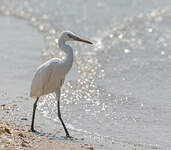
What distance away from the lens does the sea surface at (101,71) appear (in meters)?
7.97

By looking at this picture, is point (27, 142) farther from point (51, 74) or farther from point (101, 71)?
point (101, 71)

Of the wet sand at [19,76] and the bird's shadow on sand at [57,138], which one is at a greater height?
the wet sand at [19,76]

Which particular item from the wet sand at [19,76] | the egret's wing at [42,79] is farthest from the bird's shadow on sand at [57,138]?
the egret's wing at [42,79]

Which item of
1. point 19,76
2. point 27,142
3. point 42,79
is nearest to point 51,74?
point 42,79

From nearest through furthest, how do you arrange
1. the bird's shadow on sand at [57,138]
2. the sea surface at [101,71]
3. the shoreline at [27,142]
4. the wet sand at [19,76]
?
1. the shoreline at [27,142]
2. the wet sand at [19,76]
3. the bird's shadow on sand at [57,138]
4. the sea surface at [101,71]

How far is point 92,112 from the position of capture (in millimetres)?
8773

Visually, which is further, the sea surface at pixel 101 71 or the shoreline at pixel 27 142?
the sea surface at pixel 101 71

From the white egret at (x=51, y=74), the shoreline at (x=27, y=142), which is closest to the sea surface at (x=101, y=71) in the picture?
the shoreline at (x=27, y=142)

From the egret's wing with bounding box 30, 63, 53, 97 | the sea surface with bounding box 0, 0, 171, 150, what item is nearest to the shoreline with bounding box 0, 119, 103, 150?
the sea surface with bounding box 0, 0, 171, 150

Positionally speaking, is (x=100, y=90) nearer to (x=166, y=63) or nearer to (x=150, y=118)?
(x=150, y=118)

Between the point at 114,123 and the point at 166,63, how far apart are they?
4369 mm

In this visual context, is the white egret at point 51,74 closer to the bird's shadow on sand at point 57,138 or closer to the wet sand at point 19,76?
the bird's shadow on sand at point 57,138

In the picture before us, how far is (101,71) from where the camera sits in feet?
→ 38.0

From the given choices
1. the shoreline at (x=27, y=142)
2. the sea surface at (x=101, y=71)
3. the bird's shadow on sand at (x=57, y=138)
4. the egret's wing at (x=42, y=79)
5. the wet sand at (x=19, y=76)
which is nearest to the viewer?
the shoreline at (x=27, y=142)
